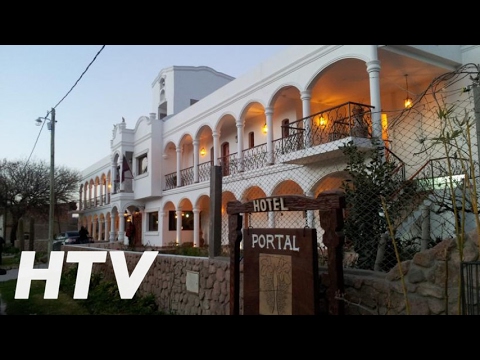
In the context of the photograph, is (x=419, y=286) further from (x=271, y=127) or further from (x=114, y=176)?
(x=114, y=176)

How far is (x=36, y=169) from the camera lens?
31.5m

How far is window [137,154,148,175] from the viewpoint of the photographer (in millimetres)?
24886

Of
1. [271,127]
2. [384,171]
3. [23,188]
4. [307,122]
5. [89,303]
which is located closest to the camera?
[384,171]

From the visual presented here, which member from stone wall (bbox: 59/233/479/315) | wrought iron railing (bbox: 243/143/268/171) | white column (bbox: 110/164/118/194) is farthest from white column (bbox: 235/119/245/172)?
white column (bbox: 110/164/118/194)

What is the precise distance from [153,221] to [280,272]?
2165 cm

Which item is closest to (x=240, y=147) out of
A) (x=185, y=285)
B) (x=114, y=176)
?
(x=185, y=285)

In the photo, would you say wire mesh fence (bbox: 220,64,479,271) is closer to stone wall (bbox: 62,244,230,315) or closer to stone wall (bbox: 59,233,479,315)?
stone wall (bbox: 59,233,479,315)

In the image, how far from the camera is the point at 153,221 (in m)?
24.6

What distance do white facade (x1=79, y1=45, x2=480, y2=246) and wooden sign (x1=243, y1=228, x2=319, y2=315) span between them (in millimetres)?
343

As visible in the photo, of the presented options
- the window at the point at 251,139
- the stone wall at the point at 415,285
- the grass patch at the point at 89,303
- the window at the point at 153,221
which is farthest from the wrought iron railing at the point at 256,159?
the window at the point at 153,221
